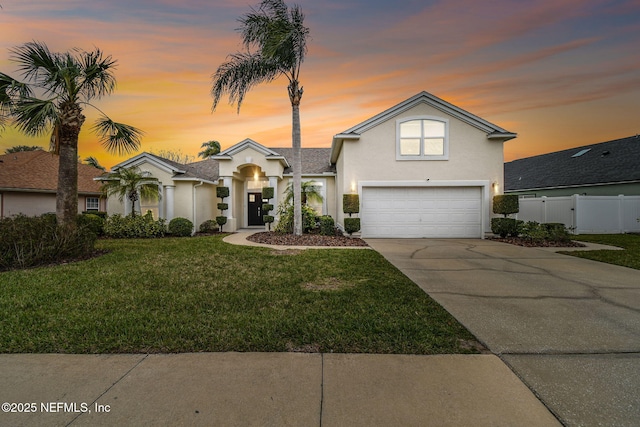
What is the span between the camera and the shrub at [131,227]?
12.9 meters

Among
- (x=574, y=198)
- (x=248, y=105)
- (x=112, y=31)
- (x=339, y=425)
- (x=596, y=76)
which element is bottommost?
(x=339, y=425)

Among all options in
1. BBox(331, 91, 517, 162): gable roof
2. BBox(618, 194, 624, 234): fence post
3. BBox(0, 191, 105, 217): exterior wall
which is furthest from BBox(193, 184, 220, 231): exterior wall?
BBox(618, 194, 624, 234): fence post

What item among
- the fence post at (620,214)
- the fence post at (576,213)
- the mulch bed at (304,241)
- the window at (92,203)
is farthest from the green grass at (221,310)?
the window at (92,203)

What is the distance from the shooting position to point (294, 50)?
10.6 m

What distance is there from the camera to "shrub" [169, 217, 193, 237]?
43.4 ft

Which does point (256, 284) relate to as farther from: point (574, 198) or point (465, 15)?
point (574, 198)

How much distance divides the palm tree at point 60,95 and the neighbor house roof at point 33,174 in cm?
900

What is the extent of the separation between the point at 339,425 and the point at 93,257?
8.85 m

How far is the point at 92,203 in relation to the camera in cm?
1983

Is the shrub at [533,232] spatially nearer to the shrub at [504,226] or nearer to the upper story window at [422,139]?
the shrub at [504,226]

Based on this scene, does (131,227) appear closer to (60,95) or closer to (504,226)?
(60,95)

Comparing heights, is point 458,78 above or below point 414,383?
above

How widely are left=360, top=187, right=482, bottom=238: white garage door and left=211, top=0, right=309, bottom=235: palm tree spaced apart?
3.38 m

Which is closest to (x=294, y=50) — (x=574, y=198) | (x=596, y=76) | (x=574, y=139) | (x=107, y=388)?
(x=107, y=388)
